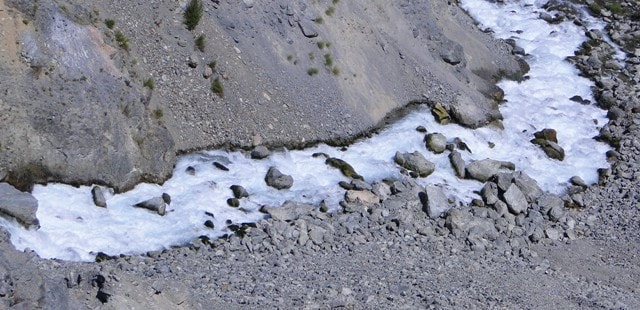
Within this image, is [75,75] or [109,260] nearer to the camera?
[109,260]

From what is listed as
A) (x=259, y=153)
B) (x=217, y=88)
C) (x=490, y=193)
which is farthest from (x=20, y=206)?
(x=490, y=193)

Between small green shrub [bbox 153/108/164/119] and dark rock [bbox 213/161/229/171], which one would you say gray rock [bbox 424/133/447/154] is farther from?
small green shrub [bbox 153/108/164/119]

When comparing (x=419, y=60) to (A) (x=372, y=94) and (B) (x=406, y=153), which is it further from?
(B) (x=406, y=153)

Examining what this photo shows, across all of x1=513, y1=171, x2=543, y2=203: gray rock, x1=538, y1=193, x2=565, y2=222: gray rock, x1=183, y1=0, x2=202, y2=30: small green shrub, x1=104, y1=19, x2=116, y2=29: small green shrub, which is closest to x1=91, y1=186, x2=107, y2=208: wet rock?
x1=104, y1=19, x2=116, y2=29: small green shrub

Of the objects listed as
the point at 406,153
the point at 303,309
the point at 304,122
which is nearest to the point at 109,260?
the point at 303,309

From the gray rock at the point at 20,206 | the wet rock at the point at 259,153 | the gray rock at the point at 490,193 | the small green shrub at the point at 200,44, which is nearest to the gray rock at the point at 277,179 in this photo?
the wet rock at the point at 259,153

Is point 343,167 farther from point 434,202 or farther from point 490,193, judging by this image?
point 490,193
